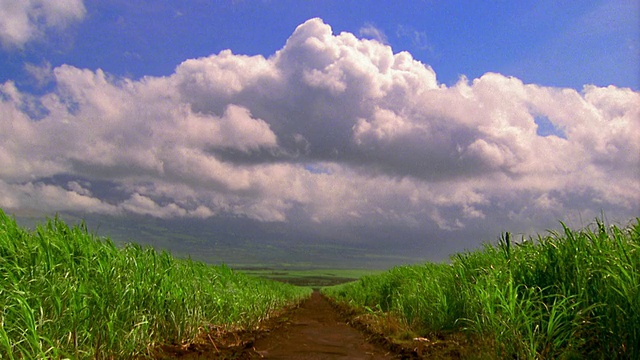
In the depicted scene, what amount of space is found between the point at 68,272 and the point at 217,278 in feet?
22.1

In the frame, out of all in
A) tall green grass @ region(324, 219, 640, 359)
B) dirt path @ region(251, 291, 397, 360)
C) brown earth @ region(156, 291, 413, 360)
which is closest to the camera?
tall green grass @ region(324, 219, 640, 359)

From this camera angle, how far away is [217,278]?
12.7 metres

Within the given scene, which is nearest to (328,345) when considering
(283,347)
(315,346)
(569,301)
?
(315,346)

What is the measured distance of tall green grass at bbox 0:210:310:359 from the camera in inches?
200

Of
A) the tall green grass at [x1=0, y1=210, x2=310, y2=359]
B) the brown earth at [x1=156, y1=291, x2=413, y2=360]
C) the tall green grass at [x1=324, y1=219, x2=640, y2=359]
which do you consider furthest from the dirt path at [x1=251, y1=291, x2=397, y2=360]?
the tall green grass at [x1=324, y1=219, x2=640, y2=359]

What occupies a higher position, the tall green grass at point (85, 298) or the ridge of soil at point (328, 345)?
the tall green grass at point (85, 298)

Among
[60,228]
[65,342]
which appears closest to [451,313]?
[65,342]

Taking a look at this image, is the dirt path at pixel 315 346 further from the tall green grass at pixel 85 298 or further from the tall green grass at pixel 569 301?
the tall green grass at pixel 569 301

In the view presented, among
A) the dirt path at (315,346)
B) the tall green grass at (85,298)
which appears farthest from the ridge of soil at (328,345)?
the tall green grass at (85,298)

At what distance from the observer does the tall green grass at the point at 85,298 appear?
16.7 ft

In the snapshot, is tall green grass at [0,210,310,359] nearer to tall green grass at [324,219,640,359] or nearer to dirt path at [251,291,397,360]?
dirt path at [251,291,397,360]

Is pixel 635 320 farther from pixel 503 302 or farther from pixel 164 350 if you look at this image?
pixel 164 350

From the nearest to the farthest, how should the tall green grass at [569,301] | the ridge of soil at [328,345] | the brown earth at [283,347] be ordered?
1. the tall green grass at [569,301]
2. the ridge of soil at [328,345]
3. the brown earth at [283,347]

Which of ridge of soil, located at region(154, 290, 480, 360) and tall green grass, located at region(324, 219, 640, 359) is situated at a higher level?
tall green grass, located at region(324, 219, 640, 359)
